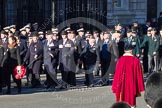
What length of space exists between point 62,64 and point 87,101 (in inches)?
104

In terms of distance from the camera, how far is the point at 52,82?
17.8 meters

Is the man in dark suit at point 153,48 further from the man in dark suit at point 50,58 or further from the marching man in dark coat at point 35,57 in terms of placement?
the marching man in dark coat at point 35,57

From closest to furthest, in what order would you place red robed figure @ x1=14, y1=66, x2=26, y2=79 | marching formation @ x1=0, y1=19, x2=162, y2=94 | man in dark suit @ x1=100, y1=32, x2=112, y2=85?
red robed figure @ x1=14, y1=66, x2=26, y2=79 < marching formation @ x1=0, y1=19, x2=162, y2=94 < man in dark suit @ x1=100, y1=32, x2=112, y2=85

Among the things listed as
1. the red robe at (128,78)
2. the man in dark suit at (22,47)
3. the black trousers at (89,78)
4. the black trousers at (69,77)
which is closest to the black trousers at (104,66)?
the black trousers at (89,78)

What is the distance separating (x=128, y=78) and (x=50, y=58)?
6.31 metres

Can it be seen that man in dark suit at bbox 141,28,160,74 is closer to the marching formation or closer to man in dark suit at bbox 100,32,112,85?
the marching formation

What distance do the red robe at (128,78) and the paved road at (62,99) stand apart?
2730mm

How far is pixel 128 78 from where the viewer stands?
11523mm

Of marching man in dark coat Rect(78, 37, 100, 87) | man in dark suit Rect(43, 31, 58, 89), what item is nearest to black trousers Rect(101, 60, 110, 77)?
marching man in dark coat Rect(78, 37, 100, 87)

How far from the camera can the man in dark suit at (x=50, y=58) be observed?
690 inches

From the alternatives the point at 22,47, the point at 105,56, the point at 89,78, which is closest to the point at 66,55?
the point at 89,78

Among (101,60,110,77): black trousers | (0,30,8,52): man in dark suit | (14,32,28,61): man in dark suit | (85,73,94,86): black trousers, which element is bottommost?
(85,73,94,86): black trousers

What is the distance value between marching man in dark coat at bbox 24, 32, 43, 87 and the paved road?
526mm

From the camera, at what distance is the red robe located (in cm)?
1146
